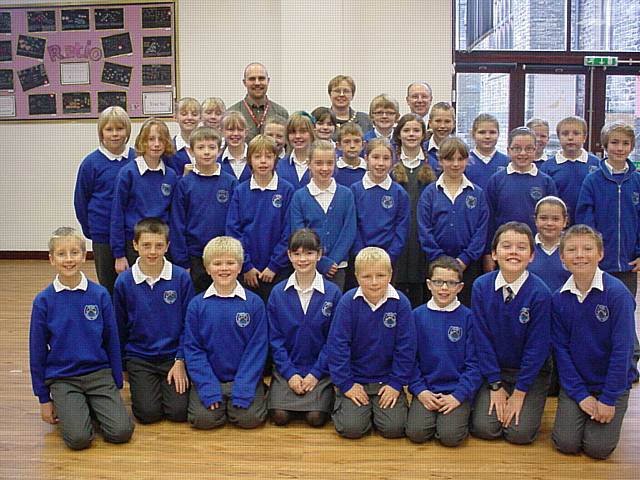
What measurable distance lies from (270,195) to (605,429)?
203cm

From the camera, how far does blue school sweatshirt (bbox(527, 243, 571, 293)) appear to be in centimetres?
353

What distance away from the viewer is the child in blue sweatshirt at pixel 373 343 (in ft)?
10.5

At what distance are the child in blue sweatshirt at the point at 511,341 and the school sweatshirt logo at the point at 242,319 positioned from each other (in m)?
1.08

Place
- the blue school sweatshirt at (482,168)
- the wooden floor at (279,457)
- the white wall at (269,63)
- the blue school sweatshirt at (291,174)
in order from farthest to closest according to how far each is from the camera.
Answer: the white wall at (269,63)
the blue school sweatshirt at (482,168)
the blue school sweatshirt at (291,174)
the wooden floor at (279,457)

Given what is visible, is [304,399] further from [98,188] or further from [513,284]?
→ [98,188]

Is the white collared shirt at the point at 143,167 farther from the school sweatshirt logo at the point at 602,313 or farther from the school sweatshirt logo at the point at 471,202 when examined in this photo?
the school sweatshirt logo at the point at 602,313

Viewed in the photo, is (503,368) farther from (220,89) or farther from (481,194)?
(220,89)

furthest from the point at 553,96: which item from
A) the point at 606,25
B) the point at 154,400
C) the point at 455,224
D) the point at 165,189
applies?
the point at 154,400

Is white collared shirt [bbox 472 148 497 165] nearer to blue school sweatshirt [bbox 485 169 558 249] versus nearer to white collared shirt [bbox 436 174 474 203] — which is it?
blue school sweatshirt [bbox 485 169 558 249]

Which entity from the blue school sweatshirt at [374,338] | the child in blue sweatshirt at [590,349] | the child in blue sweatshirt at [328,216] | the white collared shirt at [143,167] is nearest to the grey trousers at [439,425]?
the blue school sweatshirt at [374,338]

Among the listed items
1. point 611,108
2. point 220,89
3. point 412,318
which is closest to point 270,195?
point 412,318

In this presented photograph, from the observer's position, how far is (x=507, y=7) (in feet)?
25.4

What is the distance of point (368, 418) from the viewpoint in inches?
125

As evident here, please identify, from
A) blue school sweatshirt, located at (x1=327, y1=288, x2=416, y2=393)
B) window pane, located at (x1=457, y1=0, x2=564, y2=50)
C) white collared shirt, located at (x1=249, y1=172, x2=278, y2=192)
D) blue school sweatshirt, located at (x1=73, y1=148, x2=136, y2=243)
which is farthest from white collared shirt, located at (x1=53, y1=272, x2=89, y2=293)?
window pane, located at (x1=457, y1=0, x2=564, y2=50)
